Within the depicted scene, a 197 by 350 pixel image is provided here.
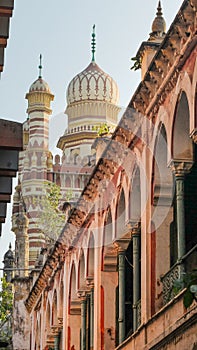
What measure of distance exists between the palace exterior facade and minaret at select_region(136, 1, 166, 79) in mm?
23

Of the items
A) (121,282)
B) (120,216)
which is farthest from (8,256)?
(121,282)

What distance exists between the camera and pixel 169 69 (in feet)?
56.3

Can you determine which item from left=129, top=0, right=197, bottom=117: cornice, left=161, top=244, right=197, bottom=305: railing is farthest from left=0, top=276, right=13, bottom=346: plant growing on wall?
left=161, top=244, right=197, bottom=305: railing

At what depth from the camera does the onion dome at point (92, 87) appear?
200 feet

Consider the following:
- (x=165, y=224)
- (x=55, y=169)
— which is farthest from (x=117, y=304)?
(x=55, y=169)

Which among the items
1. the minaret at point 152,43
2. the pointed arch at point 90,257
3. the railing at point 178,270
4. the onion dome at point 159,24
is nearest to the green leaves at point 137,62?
the minaret at point 152,43

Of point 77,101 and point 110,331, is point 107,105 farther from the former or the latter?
point 110,331

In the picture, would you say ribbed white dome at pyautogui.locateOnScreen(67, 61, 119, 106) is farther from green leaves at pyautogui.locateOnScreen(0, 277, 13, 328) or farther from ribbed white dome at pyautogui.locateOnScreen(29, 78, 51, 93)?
green leaves at pyautogui.locateOnScreen(0, 277, 13, 328)

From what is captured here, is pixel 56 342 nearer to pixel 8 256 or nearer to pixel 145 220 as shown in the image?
pixel 145 220

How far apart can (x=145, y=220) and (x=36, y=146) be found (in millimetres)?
40878

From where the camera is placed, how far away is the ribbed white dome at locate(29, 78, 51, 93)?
6050 centimetres

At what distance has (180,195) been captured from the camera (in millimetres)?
16438

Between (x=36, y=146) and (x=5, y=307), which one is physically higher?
(x=36, y=146)

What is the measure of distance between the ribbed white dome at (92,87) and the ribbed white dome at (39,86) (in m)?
1.35
